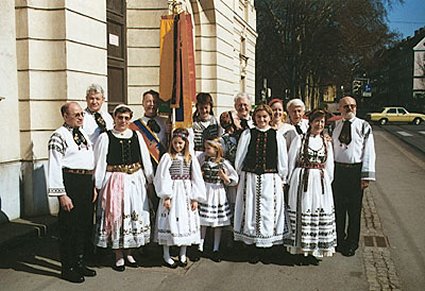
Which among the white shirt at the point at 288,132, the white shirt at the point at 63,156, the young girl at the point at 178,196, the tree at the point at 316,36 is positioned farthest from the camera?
the tree at the point at 316,36

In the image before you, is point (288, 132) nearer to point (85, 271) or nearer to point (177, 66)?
point (177, 66)

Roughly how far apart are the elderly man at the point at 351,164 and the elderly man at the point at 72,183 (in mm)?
3159

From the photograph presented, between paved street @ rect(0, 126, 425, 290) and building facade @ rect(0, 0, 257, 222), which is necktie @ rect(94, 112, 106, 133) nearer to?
paved street @ rect(0, 126, 425, 290)

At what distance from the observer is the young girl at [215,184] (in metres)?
6.11

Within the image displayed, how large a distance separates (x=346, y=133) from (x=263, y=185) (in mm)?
1411

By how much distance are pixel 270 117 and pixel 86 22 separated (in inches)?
163

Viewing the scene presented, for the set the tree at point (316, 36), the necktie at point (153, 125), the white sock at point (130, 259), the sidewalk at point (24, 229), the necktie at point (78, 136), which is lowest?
the white sock at point (130, 259)

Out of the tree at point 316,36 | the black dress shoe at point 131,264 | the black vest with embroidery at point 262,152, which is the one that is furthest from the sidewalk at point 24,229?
the tree at point 316,36

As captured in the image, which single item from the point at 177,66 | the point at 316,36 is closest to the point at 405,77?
the point at 316,36

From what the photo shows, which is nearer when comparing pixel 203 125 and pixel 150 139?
pixel 150 139

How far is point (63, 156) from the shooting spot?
5.25 m

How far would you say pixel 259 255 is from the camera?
6180 millimetres

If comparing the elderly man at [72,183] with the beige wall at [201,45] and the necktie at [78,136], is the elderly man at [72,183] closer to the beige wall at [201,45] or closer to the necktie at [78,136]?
the necktie at [78,136]

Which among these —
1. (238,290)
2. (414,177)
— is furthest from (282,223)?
(414,177)
